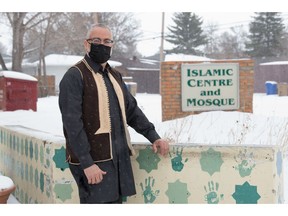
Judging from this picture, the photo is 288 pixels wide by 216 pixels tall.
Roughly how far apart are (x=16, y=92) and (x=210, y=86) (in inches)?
306

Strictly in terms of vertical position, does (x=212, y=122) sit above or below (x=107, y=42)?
below

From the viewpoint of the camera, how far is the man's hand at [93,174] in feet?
8.39

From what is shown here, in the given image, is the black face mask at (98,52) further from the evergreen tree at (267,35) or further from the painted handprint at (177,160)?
the evergreen tree at (267,35)

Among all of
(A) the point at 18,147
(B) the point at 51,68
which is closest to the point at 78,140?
(A) the point at 18,147

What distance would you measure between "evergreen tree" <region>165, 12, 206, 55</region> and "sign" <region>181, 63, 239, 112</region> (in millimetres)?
40665

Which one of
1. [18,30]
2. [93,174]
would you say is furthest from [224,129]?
[18,30]

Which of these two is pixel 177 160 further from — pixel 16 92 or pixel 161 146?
pixel 16 92

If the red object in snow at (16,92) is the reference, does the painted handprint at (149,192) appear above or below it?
below

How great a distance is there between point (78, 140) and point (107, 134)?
0.22m

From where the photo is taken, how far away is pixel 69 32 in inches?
1115

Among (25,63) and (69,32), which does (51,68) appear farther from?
(69,32)

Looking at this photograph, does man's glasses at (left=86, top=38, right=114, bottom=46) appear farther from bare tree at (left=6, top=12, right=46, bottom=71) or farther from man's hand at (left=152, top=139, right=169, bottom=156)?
bare tree at (left=6, top=12, right=46, bottom=71)

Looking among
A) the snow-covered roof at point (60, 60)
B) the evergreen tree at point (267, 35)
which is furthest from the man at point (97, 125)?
the evergreen tree at point (267, 35)

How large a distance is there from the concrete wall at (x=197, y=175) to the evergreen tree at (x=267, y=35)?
139ft
